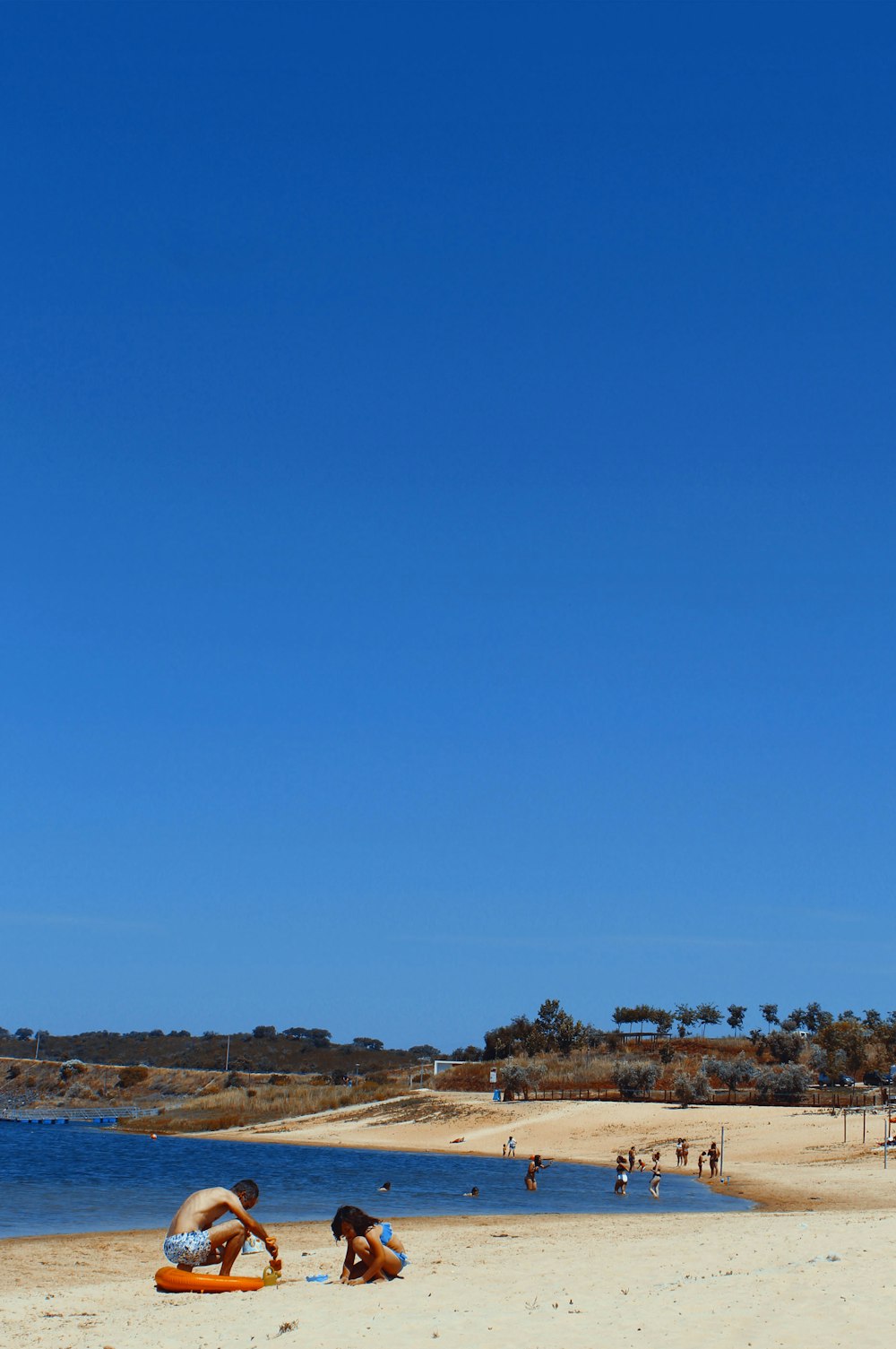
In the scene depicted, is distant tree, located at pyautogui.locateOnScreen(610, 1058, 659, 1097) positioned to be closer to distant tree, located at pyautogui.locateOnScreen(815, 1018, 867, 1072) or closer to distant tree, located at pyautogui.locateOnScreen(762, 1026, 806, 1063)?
distant tree, located at pyautogui.locateOnScreen(815, 1018, 867, 1072)

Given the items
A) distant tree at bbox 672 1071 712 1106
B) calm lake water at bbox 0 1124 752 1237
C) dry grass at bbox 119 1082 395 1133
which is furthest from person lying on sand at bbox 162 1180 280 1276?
dry grass at bbox 119 1082 395 1133

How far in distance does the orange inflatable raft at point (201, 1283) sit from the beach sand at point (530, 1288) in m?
0.22

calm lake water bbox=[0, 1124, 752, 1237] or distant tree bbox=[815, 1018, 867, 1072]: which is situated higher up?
distant tree bbox=[815, 1018, 867, 1072]

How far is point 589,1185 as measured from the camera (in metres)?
52.0

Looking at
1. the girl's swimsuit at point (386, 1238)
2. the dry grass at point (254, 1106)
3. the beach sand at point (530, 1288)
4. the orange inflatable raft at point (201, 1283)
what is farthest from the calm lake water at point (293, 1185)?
the dry grass at point (254, 1106)

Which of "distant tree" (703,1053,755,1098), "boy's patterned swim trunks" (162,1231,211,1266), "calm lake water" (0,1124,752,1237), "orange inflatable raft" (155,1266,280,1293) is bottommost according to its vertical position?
"calm lake water" (0,1124,752,1237)

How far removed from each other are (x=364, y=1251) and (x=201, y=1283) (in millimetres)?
2544

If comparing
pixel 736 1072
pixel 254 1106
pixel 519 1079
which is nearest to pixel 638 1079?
pixel 736 1072

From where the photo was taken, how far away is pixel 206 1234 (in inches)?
752

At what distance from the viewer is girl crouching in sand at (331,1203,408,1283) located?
60.3ft

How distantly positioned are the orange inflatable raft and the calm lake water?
17.7m

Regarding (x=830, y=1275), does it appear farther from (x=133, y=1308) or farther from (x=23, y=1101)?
(x=23, y=1101)

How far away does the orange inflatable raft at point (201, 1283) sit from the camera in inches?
741

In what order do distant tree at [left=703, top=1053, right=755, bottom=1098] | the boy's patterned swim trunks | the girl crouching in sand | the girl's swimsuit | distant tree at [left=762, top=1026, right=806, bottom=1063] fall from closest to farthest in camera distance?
the girl crouching in sand → the boy's patterned swim trunks → the girl's swimsuit → distant tree at [left=703, top=1053, right=755, bottom=1098] → distant tree at [left=762, top=1026, right=806, bottom=1063]
